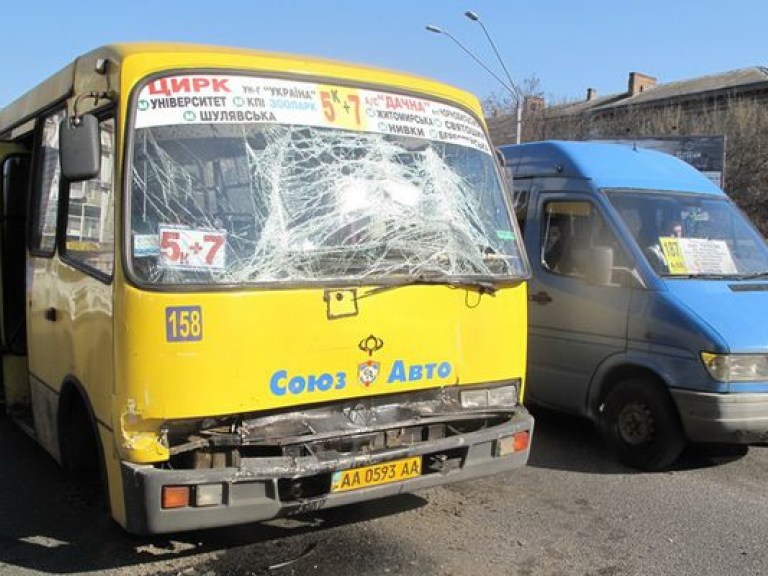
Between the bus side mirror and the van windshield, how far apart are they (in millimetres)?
4035

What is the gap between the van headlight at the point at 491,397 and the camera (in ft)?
14.3

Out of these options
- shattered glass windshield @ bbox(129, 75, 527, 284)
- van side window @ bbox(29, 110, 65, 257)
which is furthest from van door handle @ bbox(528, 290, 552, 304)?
van side window @ bbox(29, 110, 65, 257)

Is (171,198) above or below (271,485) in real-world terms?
above

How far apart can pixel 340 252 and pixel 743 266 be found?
387 cm

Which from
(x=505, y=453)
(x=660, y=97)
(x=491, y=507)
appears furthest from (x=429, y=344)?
(x=660, y=97)

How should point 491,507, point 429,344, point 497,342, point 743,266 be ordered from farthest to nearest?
point 743,266 → point 491,507 → point 497,342 → point 429,344

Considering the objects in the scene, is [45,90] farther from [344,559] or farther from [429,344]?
[344,559]

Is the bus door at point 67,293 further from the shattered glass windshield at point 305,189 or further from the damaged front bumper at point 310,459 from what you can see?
the damaged front bumper at point 310,459

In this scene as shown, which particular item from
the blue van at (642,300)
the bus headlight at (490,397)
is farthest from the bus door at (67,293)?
the blue van at (642,300)

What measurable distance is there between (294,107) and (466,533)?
2595 mm

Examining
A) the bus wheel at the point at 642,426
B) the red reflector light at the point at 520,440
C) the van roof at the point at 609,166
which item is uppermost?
the van roof at the point at 609,166

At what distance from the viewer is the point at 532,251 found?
264 inches

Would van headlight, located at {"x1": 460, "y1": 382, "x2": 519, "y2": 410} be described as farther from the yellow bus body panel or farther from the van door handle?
the van door handle

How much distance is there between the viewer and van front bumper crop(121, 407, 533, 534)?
3.41m
